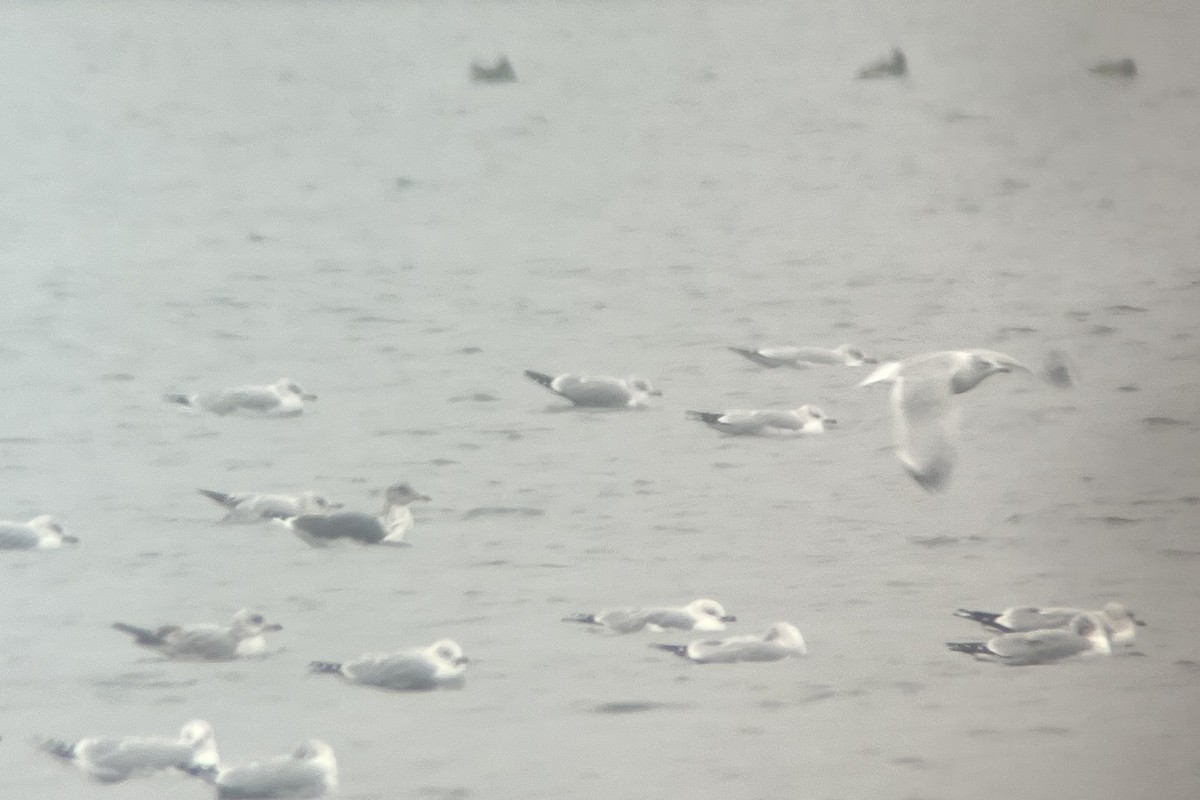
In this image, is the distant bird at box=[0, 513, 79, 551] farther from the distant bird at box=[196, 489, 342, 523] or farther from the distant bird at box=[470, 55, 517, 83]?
the distant bird at box=[470, 55, 517, 83]

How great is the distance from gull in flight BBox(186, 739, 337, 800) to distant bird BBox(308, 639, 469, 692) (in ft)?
0.35

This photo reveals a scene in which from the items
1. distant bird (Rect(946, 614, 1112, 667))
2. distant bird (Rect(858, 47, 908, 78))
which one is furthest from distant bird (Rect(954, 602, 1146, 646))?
distant bird (Rect(858, 47, 908, 78))

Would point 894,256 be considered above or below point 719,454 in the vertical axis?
above

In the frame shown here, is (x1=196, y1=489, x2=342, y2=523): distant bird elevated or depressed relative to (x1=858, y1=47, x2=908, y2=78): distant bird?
depressed

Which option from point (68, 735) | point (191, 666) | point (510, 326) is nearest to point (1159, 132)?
point (510, 326)

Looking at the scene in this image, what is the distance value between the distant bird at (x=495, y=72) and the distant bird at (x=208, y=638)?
2.40ft

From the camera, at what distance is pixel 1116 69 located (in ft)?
4.72

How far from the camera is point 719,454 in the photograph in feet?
4.65

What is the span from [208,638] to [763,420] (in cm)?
74

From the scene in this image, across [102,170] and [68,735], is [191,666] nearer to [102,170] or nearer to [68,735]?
[68,735]

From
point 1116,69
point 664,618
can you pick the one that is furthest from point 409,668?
point 1116,69

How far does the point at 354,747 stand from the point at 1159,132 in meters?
1.29

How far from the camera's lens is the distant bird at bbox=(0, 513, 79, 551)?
1386 mm

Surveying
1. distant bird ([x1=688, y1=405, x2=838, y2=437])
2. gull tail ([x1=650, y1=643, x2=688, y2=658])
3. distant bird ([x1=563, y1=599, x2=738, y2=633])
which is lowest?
gull tail ([x1=650, y1=643, x2=688, y2=658])
